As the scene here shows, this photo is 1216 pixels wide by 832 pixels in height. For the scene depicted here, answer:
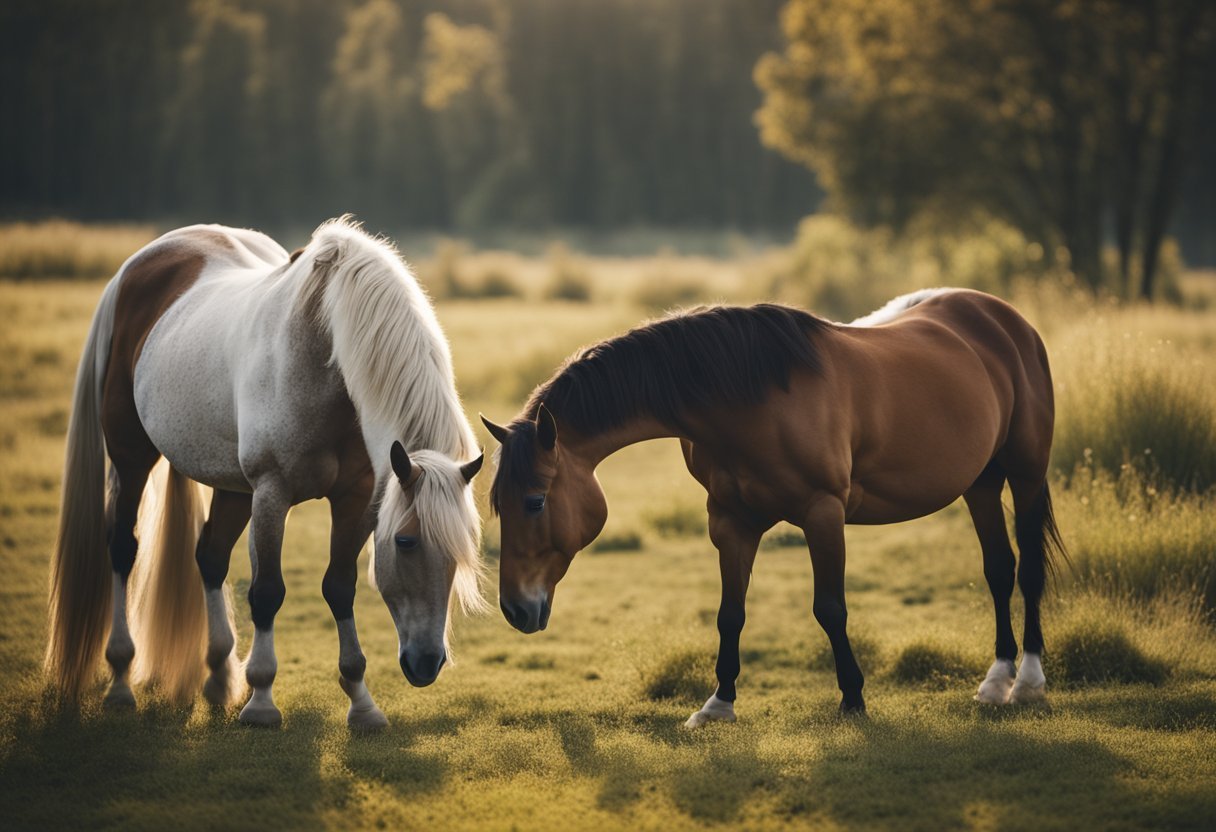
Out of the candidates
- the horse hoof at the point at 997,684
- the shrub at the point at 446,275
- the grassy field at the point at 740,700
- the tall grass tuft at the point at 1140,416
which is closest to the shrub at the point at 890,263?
the shrub at the point at 446,275

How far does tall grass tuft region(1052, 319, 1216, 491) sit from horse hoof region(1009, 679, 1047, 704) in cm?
285

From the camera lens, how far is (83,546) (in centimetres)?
561

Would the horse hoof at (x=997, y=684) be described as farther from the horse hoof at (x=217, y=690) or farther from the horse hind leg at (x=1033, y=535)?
the horse hoof at (x=217, y=690)

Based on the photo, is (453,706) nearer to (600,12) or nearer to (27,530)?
(27,530)

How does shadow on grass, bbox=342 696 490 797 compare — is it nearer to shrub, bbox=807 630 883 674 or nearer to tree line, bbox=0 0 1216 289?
shrub, bbox=807 630 883 674

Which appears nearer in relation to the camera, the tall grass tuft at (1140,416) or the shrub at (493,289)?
the tall grass tuft at (1140,416)

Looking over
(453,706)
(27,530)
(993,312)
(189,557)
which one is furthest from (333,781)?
(27,530)

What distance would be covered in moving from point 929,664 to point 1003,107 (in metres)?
16.9

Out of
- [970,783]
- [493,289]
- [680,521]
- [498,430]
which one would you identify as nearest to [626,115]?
[493,289]

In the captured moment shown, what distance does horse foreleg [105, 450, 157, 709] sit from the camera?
5.40 metres

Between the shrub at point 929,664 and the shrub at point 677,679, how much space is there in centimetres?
103

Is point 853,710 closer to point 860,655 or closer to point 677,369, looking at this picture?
point 860,655

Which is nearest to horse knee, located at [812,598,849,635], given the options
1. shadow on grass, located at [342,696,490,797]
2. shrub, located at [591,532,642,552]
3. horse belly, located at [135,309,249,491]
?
shadow on grass, located at [342,696,490,797]

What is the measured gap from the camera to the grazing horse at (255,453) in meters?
4.20
